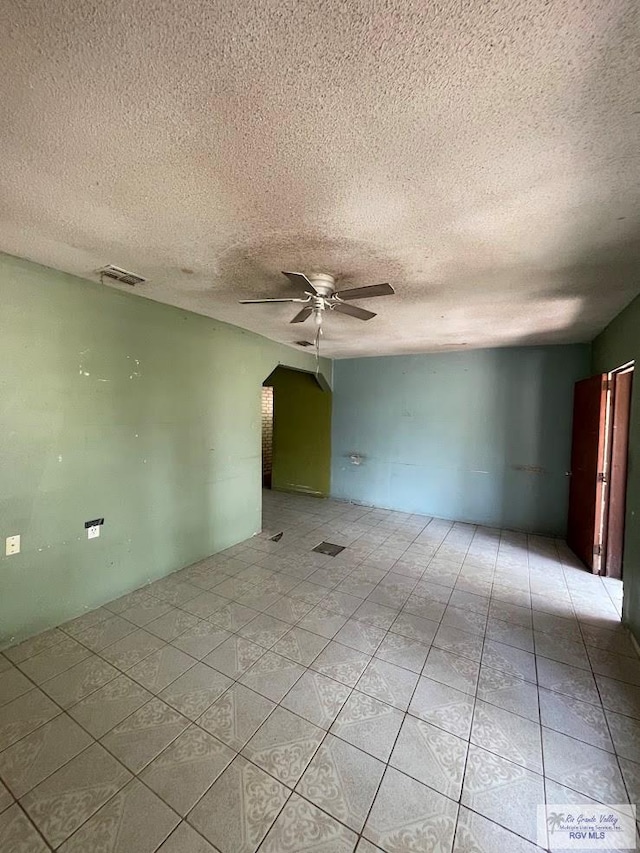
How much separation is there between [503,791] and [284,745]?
91cm

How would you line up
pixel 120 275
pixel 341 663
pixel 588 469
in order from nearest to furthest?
1. pixel 341 663
2. pixel 120 275
3. pixel 588 469

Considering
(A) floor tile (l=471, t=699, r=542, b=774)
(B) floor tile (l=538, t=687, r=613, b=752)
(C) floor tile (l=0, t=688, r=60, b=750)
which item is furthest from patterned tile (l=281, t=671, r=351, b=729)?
(C) floor tile (l=0, t=688, r=60, b=750)

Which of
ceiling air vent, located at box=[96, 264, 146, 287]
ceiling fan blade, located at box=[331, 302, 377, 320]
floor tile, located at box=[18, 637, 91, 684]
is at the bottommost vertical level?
floor tile, located at box=[18, 637, 91, 684]

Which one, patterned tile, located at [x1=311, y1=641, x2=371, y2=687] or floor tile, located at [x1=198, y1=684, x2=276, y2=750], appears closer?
floor tile, located at [x1=198, y1=684, x2=276, y2=750]

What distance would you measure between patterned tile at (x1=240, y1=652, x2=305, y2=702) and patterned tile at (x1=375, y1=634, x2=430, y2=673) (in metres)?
0.54

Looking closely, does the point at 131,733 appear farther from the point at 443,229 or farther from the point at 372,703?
the point at 443,229

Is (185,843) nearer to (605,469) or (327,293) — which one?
(327,293)

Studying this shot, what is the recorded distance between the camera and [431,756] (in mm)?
1482

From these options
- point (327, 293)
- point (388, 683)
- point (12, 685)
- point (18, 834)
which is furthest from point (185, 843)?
point (327, 293)

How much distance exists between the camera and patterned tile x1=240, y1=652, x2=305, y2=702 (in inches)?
71.0

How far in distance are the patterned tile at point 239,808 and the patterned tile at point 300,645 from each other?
66cm

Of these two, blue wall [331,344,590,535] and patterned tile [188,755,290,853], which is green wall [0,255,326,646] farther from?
blue wall [331,344,590,535]

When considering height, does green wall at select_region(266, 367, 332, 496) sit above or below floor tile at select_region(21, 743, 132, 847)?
above

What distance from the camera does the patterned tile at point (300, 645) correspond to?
206 centimetres
